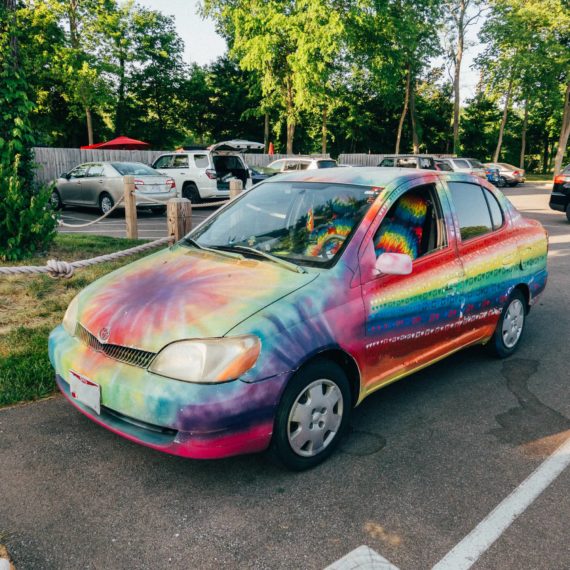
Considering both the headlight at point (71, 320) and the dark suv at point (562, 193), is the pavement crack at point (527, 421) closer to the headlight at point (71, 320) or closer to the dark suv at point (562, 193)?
the headlight at point (71, 320)

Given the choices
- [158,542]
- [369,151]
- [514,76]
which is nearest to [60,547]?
[158,542]

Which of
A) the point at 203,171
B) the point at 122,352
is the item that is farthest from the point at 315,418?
the point at 203,171

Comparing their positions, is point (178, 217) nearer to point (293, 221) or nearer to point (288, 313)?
point (293, 221)

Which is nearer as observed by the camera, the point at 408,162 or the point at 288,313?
the point at 288,313

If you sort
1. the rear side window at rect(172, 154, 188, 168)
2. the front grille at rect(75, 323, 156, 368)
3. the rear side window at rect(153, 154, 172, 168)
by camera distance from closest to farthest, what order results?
the front grille at rect(75, 323, 156, 368), the rear side window at rect(172, 154, 188, 168), the rear side window at rect(153, 154, 172, 168)

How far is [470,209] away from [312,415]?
230 cm

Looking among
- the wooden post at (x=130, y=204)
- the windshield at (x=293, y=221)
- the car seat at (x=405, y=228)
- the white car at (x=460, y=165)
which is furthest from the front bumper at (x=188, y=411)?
the white car at (x=460, y=165)

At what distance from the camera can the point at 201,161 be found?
1672 centimetres

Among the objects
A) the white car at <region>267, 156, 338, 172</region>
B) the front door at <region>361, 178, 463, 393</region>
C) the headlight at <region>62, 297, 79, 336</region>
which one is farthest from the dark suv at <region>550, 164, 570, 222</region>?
the headlight at <region>62, 297, 79, 336</region>

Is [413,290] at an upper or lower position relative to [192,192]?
upper

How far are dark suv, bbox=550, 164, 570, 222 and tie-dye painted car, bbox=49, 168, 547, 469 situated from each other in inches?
463

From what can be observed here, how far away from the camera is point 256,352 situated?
8.97 feet

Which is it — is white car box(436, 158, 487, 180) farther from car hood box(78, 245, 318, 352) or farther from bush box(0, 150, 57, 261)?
car hood box(78, 245, 318, 352)

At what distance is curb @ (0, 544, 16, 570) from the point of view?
218cm
